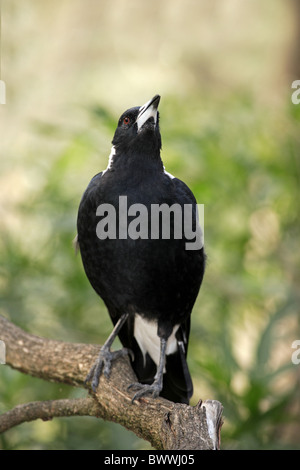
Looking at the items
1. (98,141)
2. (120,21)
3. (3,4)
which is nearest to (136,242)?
(98,141)

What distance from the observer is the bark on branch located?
1.80 meters

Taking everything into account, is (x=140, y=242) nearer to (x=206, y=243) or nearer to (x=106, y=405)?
(x=106, y=405)

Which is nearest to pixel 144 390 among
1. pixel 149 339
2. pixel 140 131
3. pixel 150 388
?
pixel 150 388

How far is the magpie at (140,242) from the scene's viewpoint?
2330 mm

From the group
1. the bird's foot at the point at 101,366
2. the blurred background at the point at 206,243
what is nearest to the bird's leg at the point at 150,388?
the bird's foot at the point at 101,366

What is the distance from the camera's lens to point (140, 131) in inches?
95.4

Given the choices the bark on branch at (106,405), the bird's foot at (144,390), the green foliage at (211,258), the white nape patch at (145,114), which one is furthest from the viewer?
the green foliage at (211,258)

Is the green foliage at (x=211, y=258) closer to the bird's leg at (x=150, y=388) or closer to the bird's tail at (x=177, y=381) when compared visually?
the bird's tail at (x=177, y=381)

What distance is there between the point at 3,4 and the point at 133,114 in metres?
1.87

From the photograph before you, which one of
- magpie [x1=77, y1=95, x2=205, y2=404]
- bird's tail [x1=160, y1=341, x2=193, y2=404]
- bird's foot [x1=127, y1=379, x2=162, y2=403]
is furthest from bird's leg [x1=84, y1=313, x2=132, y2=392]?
bird's tail [x1=160, y1=341, x2=193, y2=404]

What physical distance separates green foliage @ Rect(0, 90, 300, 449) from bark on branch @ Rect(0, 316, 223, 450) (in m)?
0.60

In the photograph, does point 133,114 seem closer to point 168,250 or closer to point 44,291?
point 168,250

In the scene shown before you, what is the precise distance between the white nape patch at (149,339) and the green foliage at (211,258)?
0.40m
